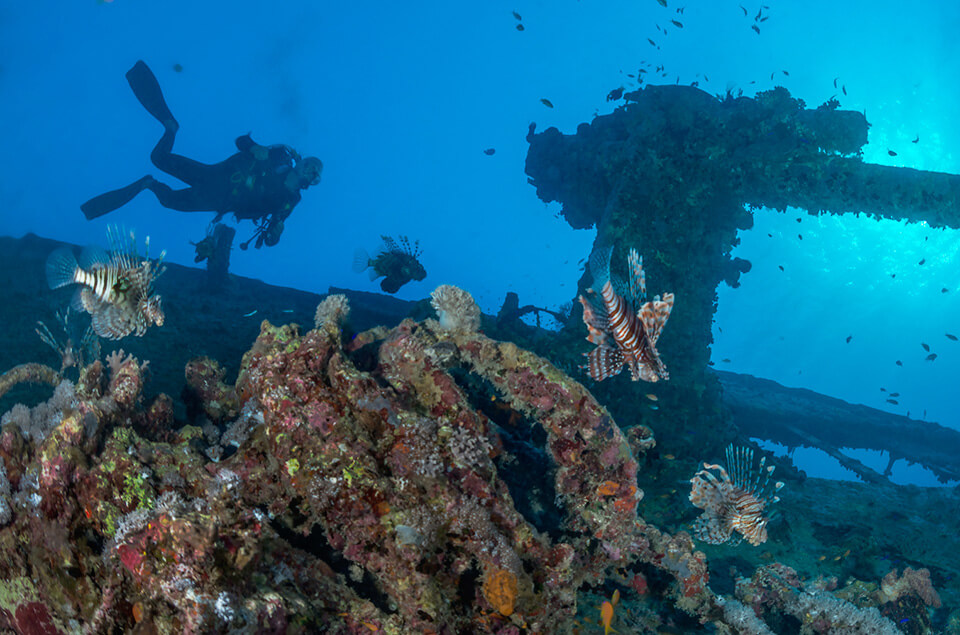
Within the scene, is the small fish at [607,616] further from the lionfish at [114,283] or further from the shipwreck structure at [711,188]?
the shipwreck structure at [711,188]

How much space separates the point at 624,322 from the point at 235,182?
14086mm

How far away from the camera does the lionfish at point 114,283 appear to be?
407cm

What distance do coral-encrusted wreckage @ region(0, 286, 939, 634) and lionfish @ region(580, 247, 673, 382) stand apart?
146 centimetres

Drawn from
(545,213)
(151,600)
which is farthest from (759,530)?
(545,213)

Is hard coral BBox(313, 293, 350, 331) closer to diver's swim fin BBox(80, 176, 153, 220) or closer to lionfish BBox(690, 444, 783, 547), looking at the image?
lionfish BBox(690, 444, 783, 547)

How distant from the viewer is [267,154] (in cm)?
1423

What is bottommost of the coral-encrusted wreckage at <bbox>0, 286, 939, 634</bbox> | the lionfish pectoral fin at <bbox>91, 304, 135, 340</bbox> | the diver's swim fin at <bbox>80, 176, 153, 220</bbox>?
the coral-encrusted wreckage at <bbox>0, 286, 939, 634</bbox>

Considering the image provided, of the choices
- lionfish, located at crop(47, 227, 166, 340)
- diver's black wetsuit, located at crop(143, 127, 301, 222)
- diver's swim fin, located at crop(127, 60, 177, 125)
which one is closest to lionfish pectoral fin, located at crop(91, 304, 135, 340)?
lionfish, located at crop(47, 227, 166, 340)

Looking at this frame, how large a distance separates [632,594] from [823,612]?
2407mm

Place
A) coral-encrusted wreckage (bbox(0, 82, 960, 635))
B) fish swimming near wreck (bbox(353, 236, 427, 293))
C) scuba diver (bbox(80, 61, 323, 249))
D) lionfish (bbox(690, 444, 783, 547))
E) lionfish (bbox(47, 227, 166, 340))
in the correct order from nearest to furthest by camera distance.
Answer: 1. coral-encrusted wreckage (bbox(0, 82, 960, 635))
2. lionfish (bbox(47, 227, 166, 340))
3. lionfish (bbox(690, 444, 783, 547))
4. fish swimming near wreck (bbox(353, 236, 427, 293))
5. scuba diver (bbox(80, 61, 323, 249))

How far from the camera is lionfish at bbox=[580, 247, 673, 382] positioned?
13.9 ft

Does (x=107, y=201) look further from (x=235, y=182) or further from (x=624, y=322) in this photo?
(x=624, y=322)

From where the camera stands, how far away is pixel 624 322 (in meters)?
4.33

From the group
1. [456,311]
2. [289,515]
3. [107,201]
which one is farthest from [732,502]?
[107,201]
